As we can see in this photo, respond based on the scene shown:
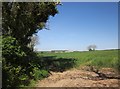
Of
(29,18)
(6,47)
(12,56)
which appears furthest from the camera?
(29,18)

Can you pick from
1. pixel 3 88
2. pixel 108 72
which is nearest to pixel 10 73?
pixel 3 88

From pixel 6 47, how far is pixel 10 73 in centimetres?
132

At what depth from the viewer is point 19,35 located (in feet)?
62.7

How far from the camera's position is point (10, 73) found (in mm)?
12094

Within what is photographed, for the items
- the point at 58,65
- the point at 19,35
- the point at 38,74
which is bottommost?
the point at 58,65

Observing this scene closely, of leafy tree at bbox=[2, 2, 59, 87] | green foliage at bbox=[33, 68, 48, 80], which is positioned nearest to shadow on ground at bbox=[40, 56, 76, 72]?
leafy tree at bbox=[2, 2, 59, 87]

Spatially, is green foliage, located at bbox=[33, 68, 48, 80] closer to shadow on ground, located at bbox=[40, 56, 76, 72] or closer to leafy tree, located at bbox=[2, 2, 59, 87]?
leafy tree, located at bbox=[2, 2, 59, 87]

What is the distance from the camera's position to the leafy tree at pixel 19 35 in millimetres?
12741

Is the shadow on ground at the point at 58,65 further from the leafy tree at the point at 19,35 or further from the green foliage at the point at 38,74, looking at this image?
the green foliage at the point at 38,74

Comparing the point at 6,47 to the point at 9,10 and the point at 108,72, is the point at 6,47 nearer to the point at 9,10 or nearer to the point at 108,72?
the point at 9,10

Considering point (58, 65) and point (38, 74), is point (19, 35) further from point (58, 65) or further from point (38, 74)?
point (58, 65)

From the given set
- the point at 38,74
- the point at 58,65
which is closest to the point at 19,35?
the point at 38,74

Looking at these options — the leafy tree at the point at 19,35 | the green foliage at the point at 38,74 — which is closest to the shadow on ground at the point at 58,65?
the leafy tree at the point at 19,35

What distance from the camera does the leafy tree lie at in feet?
41.8
